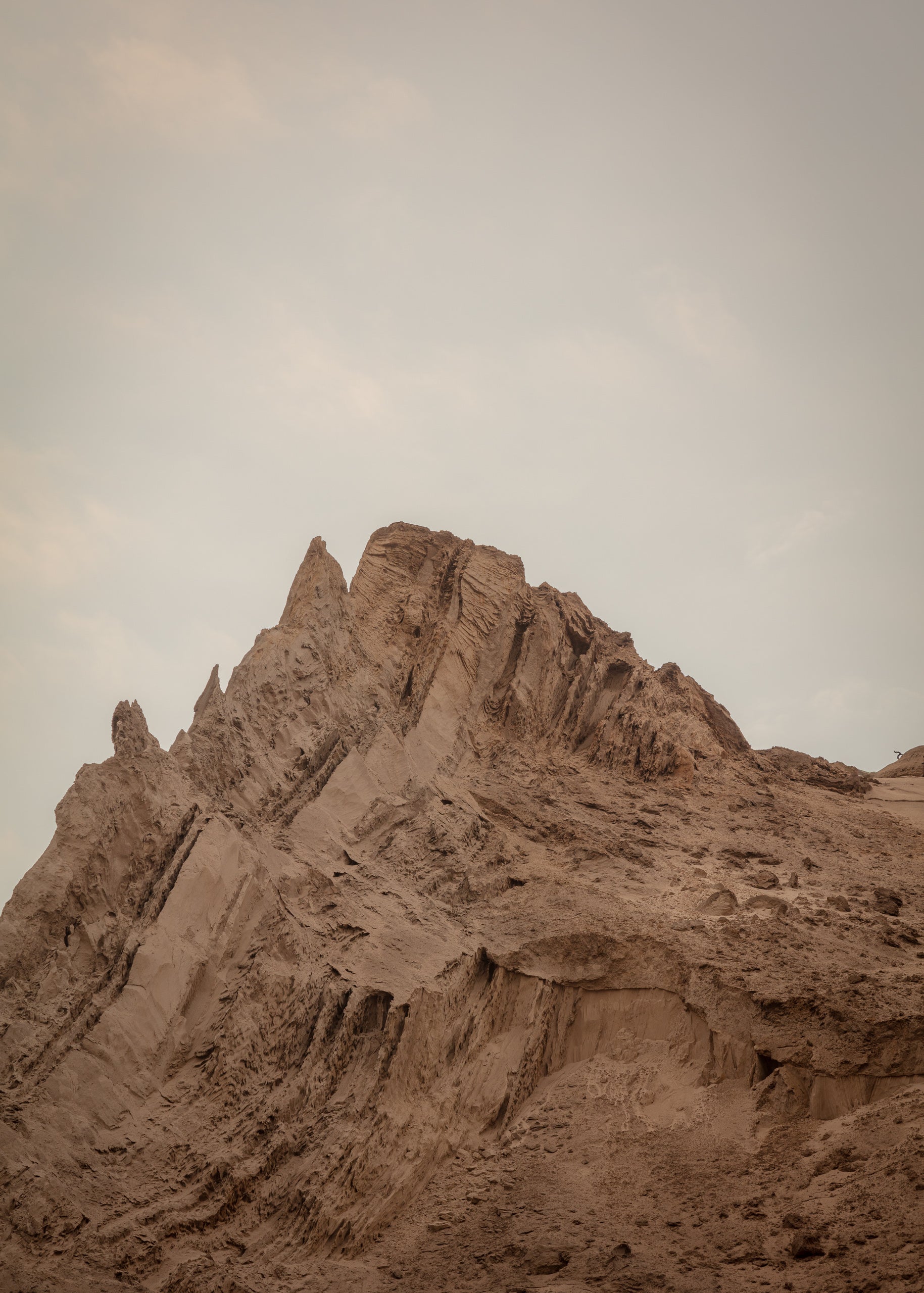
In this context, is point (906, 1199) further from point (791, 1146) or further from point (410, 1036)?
point (410, 1036)

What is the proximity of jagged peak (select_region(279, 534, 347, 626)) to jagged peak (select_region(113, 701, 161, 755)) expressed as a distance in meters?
5.11

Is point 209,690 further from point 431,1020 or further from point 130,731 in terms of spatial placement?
point 431,1020

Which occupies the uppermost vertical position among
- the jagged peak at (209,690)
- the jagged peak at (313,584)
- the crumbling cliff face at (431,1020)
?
the jagged peak at (313,584)

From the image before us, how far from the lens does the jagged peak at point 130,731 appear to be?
16844mm

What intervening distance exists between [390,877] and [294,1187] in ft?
18.5

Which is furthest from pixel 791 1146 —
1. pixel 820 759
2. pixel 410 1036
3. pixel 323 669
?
pixel 820 759

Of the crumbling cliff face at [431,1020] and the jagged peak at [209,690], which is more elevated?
the jagged peak at [209,690]

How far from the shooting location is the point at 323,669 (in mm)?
20594

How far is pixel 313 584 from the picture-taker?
73.8 ft

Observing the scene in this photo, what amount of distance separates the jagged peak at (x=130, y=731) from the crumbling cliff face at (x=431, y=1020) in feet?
0.24

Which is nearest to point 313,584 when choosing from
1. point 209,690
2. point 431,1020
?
point 209,690

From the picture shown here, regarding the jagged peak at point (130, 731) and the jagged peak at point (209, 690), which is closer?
the jagged peak at point (130, 731)

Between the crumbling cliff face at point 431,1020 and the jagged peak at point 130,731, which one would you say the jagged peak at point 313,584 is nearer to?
the crumbling cliff face at point 431,1020

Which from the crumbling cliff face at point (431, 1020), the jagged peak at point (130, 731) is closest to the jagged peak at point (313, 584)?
the crumbling cliff face at point (431, 1020)
